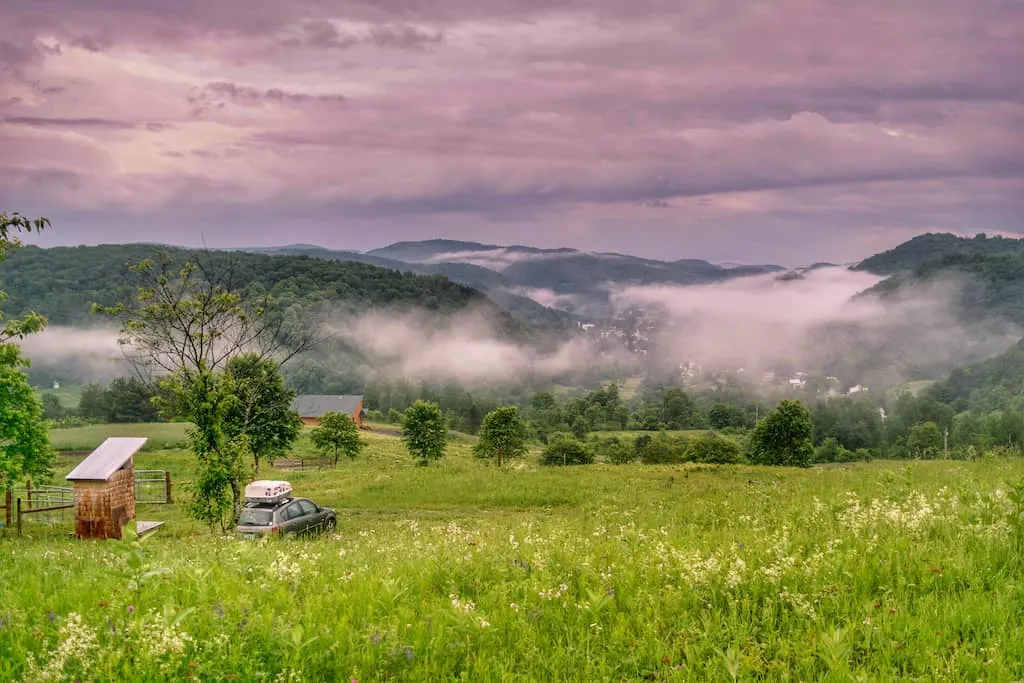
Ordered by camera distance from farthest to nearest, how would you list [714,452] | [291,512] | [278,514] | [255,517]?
[714,452]
[291,512]
[278,514]
[255,517]

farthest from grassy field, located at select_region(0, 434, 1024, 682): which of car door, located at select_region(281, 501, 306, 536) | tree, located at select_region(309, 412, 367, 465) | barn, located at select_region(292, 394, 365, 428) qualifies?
barn, located at select_region(292, 394, 365, 428)

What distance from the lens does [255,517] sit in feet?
69.9

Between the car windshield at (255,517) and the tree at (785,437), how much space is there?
265ft

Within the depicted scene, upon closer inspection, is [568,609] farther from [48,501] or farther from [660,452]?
[660,452]

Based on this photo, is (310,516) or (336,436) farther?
(336,436)

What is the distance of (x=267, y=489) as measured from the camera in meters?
23.2

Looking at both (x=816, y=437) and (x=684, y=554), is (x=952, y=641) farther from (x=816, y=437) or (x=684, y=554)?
(x=816, y=437)

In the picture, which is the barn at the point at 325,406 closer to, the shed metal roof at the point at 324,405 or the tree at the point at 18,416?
the shed metal roof at the point at 324,405

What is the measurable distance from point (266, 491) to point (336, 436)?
53.0 meters

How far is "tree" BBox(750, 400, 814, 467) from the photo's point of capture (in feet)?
293

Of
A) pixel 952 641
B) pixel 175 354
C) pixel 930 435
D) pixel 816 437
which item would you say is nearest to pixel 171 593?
pixel 952 641

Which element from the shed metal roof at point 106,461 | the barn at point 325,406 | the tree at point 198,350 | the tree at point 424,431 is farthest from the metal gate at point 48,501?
the barn at point 325,406

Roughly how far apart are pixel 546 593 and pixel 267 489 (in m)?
19.0

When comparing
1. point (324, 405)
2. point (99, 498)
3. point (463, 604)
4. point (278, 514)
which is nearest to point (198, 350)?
point (278, 514)
